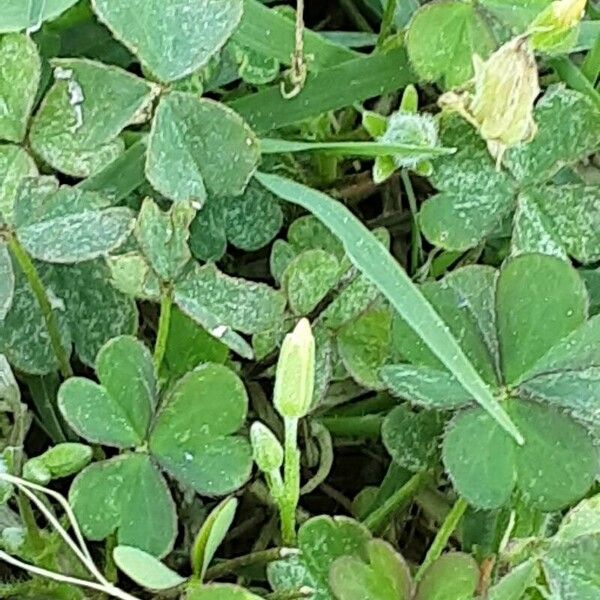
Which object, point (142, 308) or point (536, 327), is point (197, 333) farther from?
point (536, 327)

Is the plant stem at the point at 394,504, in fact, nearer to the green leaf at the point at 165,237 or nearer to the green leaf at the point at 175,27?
the green leaf at the point at 165,237

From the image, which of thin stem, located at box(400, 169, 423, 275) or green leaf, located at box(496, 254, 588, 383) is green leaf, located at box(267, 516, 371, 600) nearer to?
green leaf, located at box(496, 254, 588, 383)

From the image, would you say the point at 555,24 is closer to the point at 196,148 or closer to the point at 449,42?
the point at 449,42

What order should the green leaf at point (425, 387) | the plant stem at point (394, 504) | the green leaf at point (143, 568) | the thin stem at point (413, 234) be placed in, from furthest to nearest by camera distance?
the thin stem at point (413, 234), the plant stem at point (394, 504), the green leaf at point (425, 387), the green leaf at point (143, 568)

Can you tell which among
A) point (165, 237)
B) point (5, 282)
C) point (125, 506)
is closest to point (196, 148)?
point (165, 237)

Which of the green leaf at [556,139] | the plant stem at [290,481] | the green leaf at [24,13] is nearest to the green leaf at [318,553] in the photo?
the plant stem at [290,481]
